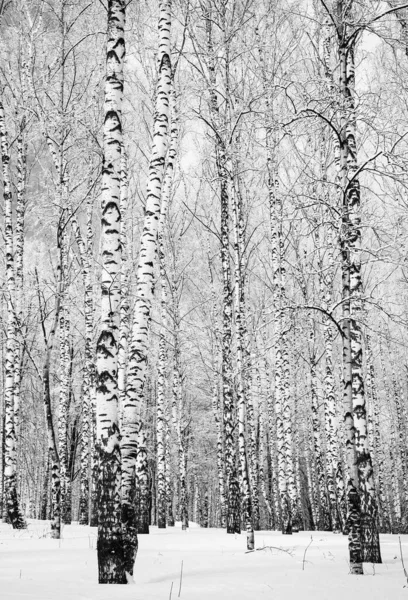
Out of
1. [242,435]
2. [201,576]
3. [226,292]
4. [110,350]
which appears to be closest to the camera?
[110,350]

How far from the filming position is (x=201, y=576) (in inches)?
198

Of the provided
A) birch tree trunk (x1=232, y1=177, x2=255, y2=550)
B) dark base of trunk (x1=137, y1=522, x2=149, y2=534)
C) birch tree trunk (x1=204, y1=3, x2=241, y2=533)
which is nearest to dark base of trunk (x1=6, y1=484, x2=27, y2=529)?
dark base of trunk (x1=137, y1=522, x2=149, y2=534)

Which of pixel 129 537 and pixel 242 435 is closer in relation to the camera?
pixel 129 537

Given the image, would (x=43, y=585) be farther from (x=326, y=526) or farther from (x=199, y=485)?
(x=199, y=485)

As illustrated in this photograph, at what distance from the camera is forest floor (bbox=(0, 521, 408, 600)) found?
3.74 meters

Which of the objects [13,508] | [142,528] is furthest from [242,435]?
[13,508]

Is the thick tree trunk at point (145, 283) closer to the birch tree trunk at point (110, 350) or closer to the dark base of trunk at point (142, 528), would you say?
the birch tree trunk at point (110, 350)

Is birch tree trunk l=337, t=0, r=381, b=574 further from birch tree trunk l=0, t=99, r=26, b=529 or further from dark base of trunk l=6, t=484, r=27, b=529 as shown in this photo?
dark base of trunk l=6, t=484, r=27, b=529

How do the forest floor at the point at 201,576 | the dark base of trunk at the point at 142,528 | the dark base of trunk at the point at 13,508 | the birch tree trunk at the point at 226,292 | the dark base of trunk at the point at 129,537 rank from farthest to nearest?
the dark base of trunk at the point at 142,528 → the dark base of trunk at the point at 13,508 → the birch tree trunk at the point at 226,292 → the dark base of trunk at the point at 129,537 → the forest floor at the point at 201,576

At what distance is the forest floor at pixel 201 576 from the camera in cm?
374

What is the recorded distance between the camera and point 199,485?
3294cm

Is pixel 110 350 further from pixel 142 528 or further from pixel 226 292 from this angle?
pixel 142 528

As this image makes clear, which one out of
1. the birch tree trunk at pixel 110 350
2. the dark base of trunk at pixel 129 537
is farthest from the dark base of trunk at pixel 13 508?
the birch tree trunk at pixel 110 350

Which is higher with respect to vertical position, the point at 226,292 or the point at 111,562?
the point at 226,292
